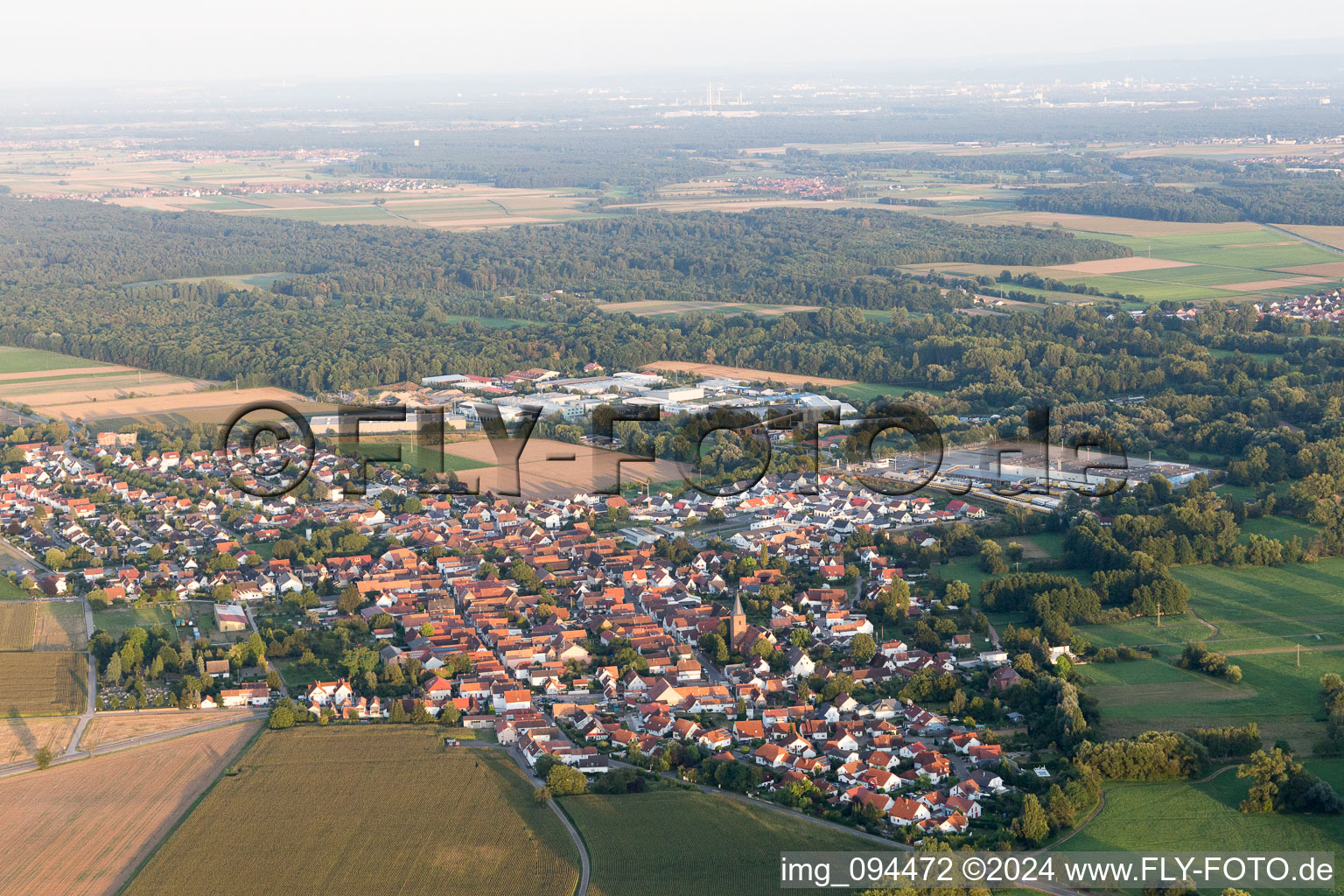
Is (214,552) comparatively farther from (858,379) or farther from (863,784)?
(858,379)

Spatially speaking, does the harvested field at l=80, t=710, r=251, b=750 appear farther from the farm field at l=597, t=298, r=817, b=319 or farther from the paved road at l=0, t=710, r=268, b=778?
the farm field at l=597, t=298, r=817, b=319

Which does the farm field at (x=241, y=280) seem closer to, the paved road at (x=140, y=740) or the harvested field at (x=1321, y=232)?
the paved road at (x=140, y=740)

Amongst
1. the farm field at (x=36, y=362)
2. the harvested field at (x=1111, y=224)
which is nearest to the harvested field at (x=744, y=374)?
the farm field at (x=36, y=362)

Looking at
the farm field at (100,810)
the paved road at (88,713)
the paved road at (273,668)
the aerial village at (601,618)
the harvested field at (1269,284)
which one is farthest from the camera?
the harvested field at (1269,284)

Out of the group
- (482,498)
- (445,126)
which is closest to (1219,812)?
(482,498)

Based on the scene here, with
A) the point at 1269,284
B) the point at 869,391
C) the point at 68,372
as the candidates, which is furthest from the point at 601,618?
the point at 1269,284
